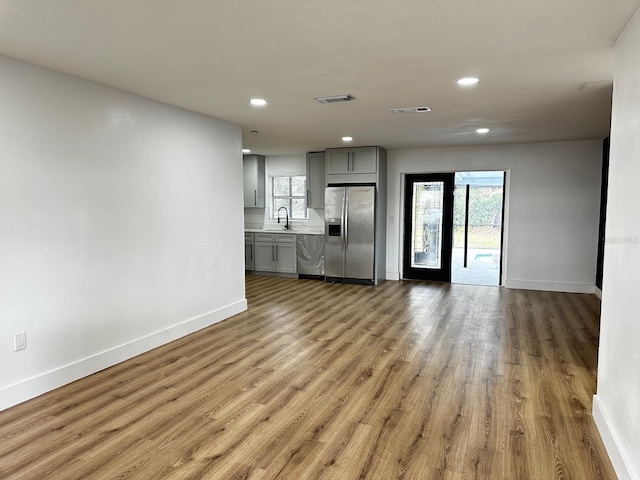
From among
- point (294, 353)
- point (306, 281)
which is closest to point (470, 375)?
point (294, 353)

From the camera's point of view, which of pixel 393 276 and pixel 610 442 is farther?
pixel 393 276

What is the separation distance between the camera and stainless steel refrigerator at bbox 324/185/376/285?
7.34 metres

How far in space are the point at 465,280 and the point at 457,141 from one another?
262cm

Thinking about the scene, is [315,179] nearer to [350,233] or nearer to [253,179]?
[253,179]

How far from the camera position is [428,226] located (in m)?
7.82

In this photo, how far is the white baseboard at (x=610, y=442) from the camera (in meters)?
2.13

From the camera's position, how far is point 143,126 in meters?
3.99

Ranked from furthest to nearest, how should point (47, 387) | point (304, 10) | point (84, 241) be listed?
point (84, 241) < point (47, 387) < point (304, 10)

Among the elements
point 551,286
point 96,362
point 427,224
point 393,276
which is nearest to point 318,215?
point 393,276

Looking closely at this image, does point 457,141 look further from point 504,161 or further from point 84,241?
point 84,241

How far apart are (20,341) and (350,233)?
5258mm

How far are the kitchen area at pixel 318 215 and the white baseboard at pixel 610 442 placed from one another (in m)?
4.79

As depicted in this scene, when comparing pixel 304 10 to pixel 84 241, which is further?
pixel 84 241

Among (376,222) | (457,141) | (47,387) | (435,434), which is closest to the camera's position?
(435,434)
